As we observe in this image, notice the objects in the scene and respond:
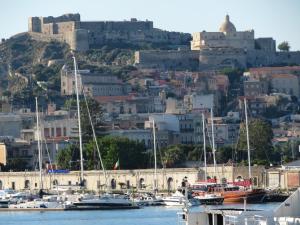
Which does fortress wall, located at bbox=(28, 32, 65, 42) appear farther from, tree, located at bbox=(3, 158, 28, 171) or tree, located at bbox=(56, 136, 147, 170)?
tree, located at bbox=(56, 136, 147, 170)

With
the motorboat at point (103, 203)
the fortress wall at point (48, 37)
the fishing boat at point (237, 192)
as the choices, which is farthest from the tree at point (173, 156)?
the fortress wall at point (48, 37)

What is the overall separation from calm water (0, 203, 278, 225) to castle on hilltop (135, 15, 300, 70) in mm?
117115

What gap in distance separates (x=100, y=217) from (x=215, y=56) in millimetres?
126032

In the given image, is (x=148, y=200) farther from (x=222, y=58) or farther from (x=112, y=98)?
(x=222, y=58)

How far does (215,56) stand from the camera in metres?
194

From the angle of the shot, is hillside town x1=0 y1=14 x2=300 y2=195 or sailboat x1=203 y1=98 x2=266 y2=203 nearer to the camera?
sailboat x1=203 y1=98 x2=266 y2=203

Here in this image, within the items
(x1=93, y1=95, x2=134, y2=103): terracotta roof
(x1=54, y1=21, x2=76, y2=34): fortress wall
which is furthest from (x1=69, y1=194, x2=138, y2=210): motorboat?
(x1=54, y1=21, x2=76, y2=34): fortress wall

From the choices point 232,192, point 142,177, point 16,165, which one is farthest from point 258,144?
point 232,192

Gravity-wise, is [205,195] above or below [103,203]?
above

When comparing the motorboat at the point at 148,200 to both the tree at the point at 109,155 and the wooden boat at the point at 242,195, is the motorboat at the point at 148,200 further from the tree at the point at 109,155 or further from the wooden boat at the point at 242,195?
the tree at the point at 109,155

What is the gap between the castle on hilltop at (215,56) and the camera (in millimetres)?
192375

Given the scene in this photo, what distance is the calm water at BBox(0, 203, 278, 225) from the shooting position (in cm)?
6381

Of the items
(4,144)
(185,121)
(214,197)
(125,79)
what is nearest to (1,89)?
(125,79)

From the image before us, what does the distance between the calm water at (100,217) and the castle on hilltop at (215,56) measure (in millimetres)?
117115
